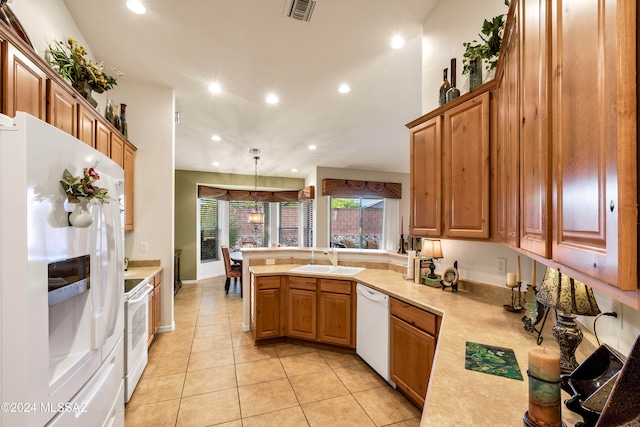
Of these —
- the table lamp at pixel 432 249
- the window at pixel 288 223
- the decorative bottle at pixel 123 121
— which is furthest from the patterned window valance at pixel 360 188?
the table lamp at pixel 432 249

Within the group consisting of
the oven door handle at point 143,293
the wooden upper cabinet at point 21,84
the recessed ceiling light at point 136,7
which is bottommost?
the oven door handle at point 143,293

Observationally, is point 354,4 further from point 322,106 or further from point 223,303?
point 223,303

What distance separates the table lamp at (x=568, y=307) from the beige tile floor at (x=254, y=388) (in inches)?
53.4

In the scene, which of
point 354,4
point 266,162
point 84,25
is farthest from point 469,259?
point 266,162

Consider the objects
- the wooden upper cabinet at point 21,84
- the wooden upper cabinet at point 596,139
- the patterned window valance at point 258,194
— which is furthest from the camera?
the patterned window valance at point 258,194

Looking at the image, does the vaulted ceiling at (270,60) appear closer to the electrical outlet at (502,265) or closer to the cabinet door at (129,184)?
the cabinet door at (129,184)

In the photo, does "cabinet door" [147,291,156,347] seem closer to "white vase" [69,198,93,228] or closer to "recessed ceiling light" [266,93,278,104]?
"white vase" [69,198,93,228]

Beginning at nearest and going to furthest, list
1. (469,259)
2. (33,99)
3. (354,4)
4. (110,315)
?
(110,315)
(33,99)
(354,4)
(469,259)

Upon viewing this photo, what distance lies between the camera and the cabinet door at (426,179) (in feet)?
7.18

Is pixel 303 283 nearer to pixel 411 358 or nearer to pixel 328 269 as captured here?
pixel 328 269

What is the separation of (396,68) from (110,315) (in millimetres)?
3216

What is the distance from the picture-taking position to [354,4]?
6.90 feet

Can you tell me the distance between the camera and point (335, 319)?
3.04 meters

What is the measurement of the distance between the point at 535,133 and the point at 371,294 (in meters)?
2.01
